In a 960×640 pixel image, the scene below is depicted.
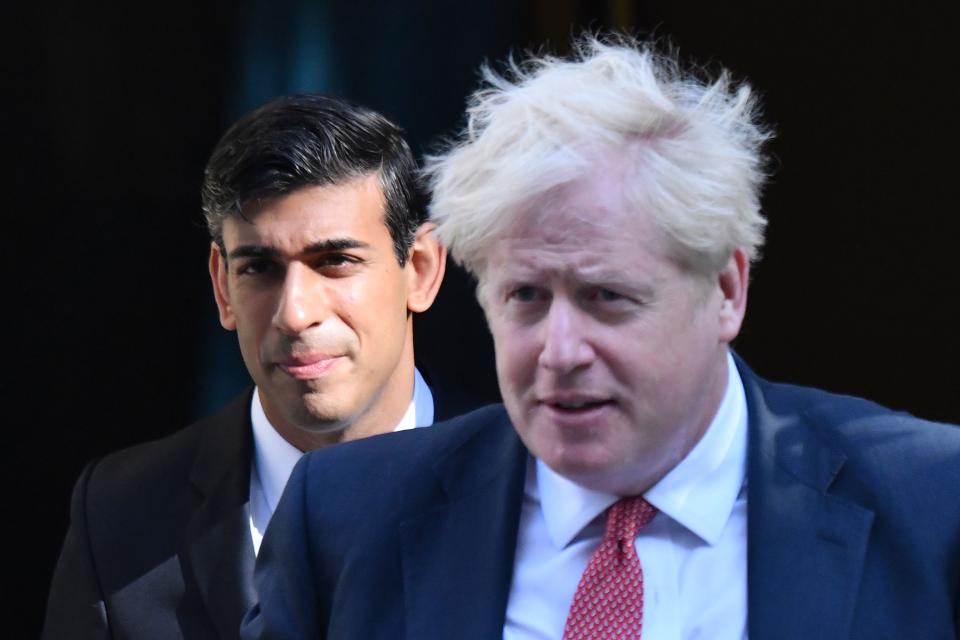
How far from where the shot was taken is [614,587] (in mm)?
2275

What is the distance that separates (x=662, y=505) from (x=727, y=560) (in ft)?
0.39

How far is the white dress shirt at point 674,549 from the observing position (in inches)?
88.3

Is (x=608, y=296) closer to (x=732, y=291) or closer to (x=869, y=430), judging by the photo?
(x=732, y=291)

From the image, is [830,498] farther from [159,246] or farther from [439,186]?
[159,246]

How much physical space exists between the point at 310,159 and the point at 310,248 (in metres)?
0.18

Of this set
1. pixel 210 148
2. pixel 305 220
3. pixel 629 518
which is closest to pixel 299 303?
pixel 305 220

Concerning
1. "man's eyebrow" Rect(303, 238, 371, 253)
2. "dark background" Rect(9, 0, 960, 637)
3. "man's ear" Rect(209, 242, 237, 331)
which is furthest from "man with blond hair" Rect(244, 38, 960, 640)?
"dark background" Rect(9, 0, 960, 637)

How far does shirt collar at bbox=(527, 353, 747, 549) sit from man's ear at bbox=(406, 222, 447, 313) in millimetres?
828

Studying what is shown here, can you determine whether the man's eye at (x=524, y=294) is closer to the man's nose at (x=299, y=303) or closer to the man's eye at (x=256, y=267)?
the man's nose at (x=299, y=303)

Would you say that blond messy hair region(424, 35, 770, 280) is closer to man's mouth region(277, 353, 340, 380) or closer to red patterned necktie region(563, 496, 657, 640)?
red patterned necktie region(563, 496, 657, 640)

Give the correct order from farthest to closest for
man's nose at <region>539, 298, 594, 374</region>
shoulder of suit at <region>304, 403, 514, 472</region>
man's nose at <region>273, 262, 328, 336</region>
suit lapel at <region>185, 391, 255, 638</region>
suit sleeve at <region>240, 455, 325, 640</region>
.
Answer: suit lapel at <region>185, 391, 255, 638</region> < man's nose at <region>273, 262, 328, 336</region> < shoulder of suit at <region>304, 403, 514, 472</region> < suit sleeve at <region>240, 455, 325, 640</region> < man's nose at <region>539, 298, 594, 374</region>

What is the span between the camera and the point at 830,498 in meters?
2.28

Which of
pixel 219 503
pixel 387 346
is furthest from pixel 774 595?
pixel 219 503

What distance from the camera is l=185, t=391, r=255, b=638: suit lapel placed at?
3.03m
